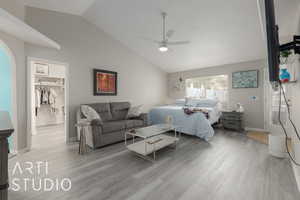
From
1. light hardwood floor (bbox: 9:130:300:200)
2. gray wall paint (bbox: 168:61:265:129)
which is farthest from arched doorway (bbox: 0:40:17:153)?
gray wall paint (bbox: 168:61:265:129)

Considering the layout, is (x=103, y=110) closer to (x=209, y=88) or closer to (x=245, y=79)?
(x=209, y=88)

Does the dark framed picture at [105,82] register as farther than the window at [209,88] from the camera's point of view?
No

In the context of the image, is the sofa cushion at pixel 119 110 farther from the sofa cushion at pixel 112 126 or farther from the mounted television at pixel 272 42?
the mounted television at pixel 272 42

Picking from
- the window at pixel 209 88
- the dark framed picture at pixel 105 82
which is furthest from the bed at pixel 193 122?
the dark framed picture at pixel 105 82

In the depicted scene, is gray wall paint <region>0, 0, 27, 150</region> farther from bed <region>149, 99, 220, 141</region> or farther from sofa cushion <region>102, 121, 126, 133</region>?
bed <region>149, 99, 220, 141</region>

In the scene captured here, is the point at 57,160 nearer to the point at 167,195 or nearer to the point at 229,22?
the point at 167,195

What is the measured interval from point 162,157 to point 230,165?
3.85 feet

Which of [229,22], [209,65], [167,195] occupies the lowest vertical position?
[167,195]

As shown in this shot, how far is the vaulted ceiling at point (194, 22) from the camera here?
2.71m

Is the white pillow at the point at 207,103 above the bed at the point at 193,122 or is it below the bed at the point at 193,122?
above

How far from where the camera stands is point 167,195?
1.56 meters

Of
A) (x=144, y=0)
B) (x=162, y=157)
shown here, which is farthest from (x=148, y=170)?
(x=144, y=0)

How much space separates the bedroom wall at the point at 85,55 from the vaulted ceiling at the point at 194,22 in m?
0.23

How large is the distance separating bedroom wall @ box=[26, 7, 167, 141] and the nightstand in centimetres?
306
